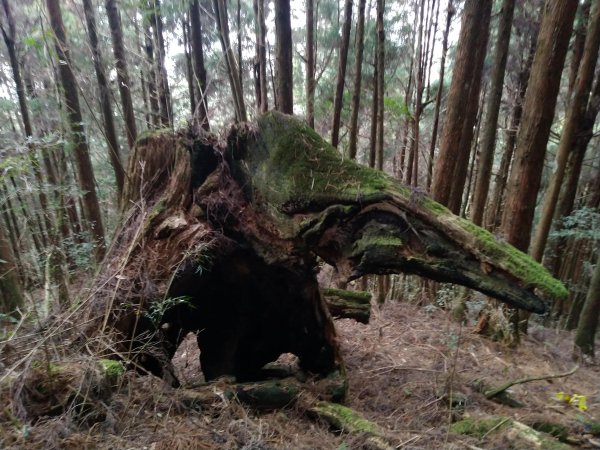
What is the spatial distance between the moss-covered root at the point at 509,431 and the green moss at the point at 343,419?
900 millimetres

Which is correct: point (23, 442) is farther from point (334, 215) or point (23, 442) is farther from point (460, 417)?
point (460, 417)

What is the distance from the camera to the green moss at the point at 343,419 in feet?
11.4

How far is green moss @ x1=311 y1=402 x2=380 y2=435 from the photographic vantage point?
3.48 meters

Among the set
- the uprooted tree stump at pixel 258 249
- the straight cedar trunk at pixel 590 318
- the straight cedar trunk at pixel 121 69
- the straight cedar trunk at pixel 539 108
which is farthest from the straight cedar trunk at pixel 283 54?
the straight cedar trunk at pixel 590 318

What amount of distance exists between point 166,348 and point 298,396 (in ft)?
5.51

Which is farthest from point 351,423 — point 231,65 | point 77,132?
point 77,132

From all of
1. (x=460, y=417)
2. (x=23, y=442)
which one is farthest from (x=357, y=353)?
(x=23, y=442)

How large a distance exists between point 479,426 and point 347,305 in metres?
2.38

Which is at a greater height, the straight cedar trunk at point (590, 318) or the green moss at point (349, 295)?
the green moss at point (349, 295)

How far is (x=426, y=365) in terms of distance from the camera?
6.20m

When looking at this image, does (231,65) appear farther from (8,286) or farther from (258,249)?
(8,286)

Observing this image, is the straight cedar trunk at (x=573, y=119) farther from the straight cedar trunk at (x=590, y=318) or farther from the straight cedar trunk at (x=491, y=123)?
the straight cedar trunk at (x=491, y=123)

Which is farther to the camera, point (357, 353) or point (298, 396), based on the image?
point (357, 353)

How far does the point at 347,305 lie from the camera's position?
5715mm
